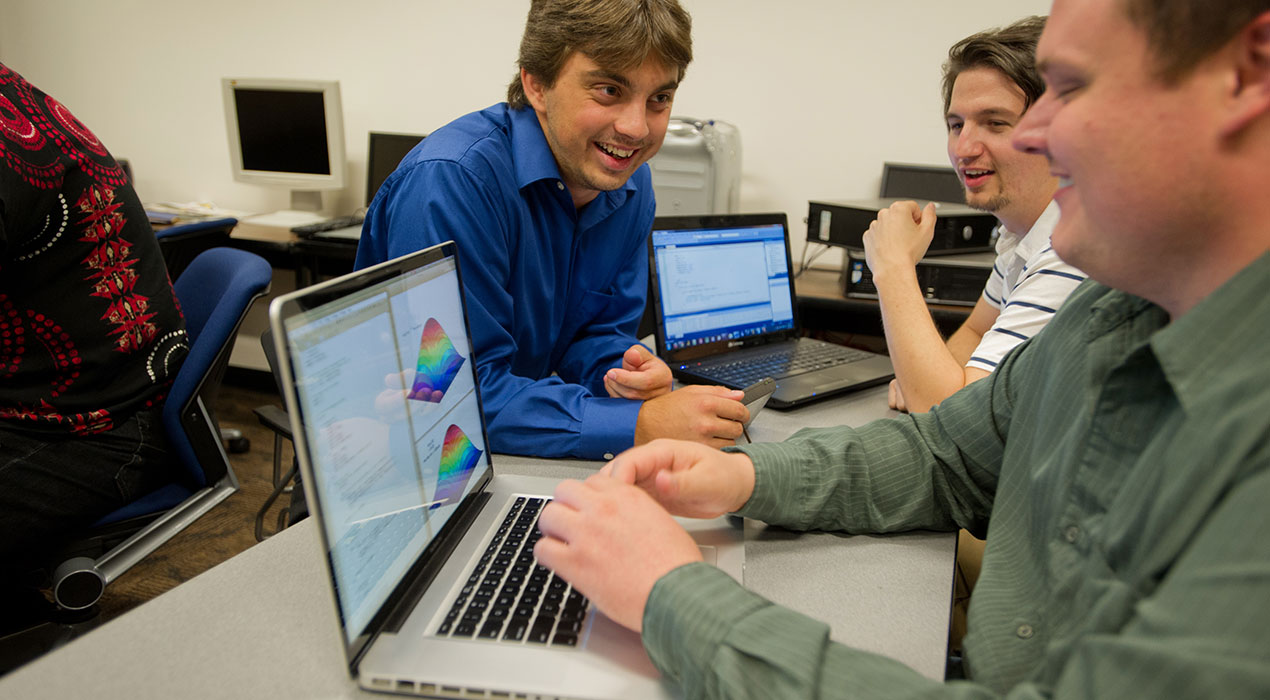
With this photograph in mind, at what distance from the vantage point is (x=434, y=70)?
124 inches

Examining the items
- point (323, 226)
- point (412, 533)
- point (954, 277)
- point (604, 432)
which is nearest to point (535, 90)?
point (604, 432)

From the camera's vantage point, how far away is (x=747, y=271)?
1609 mm

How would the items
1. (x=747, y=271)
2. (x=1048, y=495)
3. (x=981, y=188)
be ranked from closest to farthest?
1. (x=1048, y=495)
2. (x=981, y=188)
3. (x=747, y=271)

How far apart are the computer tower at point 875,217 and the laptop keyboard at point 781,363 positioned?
0.58m

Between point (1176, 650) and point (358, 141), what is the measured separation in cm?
344

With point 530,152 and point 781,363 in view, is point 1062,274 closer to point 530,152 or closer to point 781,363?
point 781,363

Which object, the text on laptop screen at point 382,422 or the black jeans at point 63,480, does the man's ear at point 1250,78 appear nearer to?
the text on laptop screen at point 382,422

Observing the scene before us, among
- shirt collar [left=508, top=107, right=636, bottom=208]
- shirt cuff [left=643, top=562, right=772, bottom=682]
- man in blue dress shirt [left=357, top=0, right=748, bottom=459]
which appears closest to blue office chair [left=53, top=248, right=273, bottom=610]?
man in blue dress shirt [left=357, top=0, right=748, bottom=459]

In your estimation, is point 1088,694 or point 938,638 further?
point 938,638

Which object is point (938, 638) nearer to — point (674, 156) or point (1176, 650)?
point (1176, 650)

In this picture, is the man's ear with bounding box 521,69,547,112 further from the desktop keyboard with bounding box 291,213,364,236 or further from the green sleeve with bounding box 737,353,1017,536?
the desktop keyboard with bounding box 291,213,364,236

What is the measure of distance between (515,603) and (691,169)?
183cm

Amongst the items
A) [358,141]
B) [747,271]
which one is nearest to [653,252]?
[747,271]

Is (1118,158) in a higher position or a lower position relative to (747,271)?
higher
